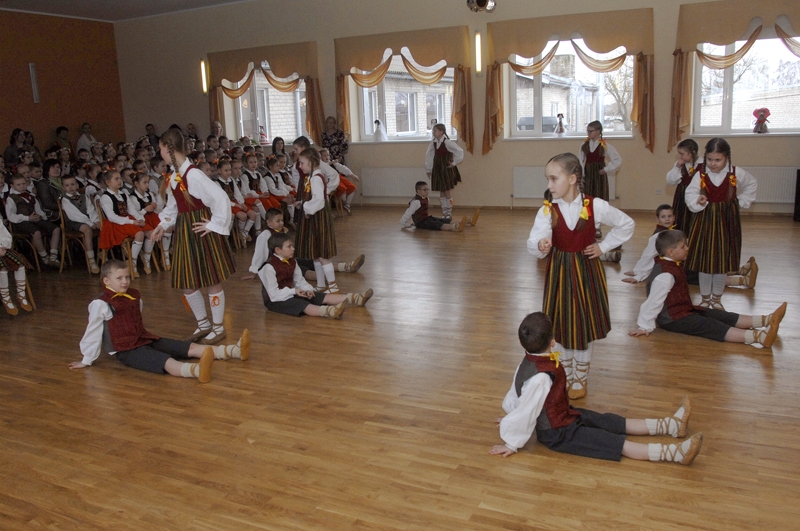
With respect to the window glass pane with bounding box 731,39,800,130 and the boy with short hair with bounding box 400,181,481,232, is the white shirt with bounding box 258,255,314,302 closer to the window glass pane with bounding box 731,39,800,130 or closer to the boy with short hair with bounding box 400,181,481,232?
the boy with short hair with bounding box 400,181,481,232

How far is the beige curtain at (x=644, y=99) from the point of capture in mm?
9070

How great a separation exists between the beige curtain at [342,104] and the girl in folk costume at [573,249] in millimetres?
8179

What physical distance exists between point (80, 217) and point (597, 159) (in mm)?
5599

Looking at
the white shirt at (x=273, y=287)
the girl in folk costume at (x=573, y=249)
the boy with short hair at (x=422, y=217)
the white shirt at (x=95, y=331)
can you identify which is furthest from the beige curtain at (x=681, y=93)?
the white shirt at (x=95, y=331)

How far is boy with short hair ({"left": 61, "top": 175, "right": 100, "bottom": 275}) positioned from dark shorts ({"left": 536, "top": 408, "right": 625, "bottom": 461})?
5528mm

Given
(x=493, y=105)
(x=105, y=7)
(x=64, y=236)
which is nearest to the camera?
(x=64, y=236)

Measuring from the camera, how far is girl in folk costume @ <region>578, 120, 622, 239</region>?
7.40 meters

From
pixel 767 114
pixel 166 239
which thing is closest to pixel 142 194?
pixel 166 239

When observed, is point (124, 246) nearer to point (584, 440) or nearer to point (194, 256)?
point (194, 256)

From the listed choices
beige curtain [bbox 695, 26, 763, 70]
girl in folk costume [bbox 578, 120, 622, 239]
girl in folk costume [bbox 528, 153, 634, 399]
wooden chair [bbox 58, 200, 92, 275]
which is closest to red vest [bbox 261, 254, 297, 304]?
girl in folk costume [bbox 528, 153, 634, 399]

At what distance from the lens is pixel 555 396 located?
2.90 meters

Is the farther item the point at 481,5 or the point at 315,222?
the point at 481,5

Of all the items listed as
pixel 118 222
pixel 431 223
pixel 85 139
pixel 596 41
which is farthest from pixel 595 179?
pixel 85 139

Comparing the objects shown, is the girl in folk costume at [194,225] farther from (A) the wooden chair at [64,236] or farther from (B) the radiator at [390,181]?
(B) the radiator at [390,181]
